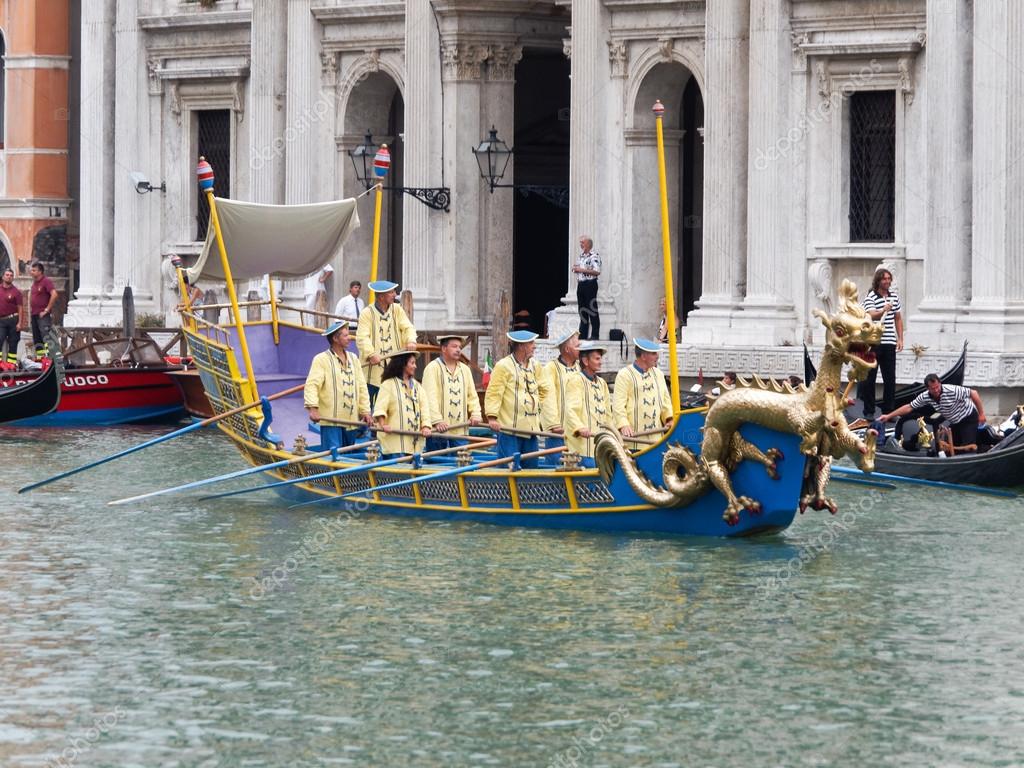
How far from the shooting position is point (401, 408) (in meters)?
20.2

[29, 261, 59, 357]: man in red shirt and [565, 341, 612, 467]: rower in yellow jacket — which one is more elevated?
[29, 261, 59, 357]: man in red shirt

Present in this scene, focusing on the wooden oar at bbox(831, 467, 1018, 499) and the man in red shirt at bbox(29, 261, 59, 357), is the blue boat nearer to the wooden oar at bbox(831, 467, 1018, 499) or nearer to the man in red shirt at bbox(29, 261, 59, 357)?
the wooden oar at bbox(831, 467, 1018, 499)

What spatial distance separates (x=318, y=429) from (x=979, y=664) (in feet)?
33.3

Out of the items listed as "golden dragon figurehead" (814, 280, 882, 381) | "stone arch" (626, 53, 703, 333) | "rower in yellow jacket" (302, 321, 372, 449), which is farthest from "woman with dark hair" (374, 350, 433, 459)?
"stone arch" (626, 53, 703, 333)

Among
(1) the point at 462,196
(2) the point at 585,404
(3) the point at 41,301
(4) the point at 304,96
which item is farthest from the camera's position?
(3) the point at 41,301

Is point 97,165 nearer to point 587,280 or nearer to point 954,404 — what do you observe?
point 587,280

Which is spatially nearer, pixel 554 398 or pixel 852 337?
pixel 852 337

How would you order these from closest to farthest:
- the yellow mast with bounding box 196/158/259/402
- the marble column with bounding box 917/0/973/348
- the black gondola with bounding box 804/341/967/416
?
the yellow mast with bounding box 196/158/259/402 → the black gondola with bounding box 804/341/967/416 → the marble column with bounding box 917/0/973/348

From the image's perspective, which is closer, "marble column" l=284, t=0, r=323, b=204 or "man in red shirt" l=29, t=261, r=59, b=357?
"marble column" l=284, t=0, r=323, b=204

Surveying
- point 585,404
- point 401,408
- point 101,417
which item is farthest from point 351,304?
point 585,404

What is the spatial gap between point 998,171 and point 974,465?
5.22 meters

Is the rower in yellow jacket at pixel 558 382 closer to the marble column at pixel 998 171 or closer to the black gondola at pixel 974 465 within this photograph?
the black gondola at pixel 974 465

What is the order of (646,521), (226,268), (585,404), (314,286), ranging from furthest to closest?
(314,286)
(226,268)
(585,404)
(646,521)

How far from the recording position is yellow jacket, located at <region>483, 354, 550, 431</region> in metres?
19.9
